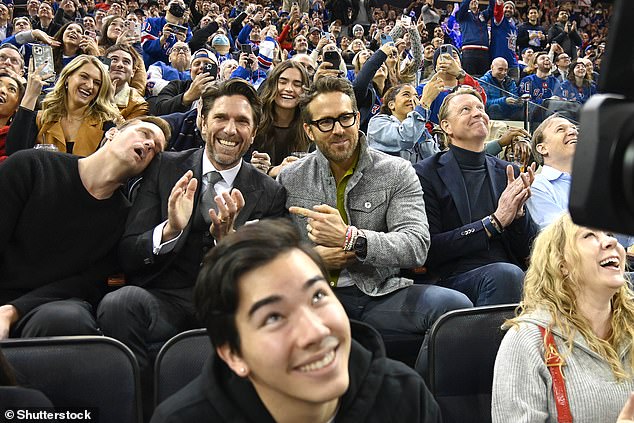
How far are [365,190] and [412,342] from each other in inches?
23.5

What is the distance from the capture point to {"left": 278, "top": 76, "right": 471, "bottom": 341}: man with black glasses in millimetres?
2537

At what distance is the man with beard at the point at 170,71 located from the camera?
198 inches

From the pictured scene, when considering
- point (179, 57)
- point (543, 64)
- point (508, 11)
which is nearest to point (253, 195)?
point (179, 57)

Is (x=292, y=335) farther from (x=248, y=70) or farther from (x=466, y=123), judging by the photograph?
(x=248, y=70)

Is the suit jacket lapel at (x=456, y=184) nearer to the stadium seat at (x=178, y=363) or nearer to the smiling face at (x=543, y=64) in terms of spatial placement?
the stadium seat at (x=178, y=363)

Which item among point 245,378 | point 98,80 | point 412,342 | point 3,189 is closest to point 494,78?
point 98,80

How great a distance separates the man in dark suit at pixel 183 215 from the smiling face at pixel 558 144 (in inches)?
53.0

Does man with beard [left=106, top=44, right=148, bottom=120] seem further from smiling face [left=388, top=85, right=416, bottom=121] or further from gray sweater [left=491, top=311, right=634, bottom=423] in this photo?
gray sweater [left=491, top=311, right=634, bottom=423]

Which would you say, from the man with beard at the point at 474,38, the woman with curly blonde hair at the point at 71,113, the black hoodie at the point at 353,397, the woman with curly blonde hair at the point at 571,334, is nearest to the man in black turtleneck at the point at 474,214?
the woman with curly blonde hair at the point at 571,334

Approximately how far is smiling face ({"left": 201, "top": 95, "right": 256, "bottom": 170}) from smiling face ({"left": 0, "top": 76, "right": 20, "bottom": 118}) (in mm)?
1263

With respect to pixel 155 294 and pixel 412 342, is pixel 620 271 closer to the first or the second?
pixel 412 342

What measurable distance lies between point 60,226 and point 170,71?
331 cm

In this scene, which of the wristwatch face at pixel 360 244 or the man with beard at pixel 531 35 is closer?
the wristwatch face at pixel 360 244

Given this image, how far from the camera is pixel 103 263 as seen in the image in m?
2.54
